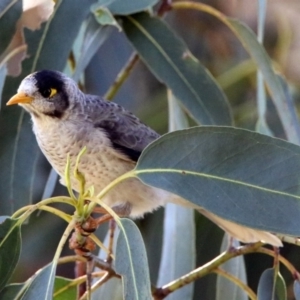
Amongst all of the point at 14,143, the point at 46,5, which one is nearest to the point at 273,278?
Answer: the point at 14,143

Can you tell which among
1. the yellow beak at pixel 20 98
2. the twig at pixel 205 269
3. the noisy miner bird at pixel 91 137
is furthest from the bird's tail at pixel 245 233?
the yellow beak at pixel 20 98

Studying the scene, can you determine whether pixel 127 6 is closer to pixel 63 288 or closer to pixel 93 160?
pixel 93 160

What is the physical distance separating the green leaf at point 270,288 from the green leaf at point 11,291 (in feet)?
1.71

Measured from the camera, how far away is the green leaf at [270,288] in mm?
1450

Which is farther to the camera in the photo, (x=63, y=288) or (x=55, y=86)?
(x=55, y=86)

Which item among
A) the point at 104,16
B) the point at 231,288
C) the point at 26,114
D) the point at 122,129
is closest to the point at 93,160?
the point at 122,129

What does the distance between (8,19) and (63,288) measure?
0.79m

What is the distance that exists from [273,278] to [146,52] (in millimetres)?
912

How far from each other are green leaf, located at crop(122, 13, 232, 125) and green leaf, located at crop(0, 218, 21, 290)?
2.92 feet

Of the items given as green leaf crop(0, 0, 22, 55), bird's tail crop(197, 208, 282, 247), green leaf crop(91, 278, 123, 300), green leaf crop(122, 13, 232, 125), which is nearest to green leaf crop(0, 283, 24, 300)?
green leaf crop(91, 278, 123, 300)

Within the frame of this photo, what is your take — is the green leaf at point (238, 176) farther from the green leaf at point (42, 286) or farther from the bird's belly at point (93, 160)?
the bird's belly at point (93, 160)

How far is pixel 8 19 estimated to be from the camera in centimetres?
192

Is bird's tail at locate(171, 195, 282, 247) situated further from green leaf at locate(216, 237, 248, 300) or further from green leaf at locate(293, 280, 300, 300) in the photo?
green leaf at locate(293, 280, 300, 300)

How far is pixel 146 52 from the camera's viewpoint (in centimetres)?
210
